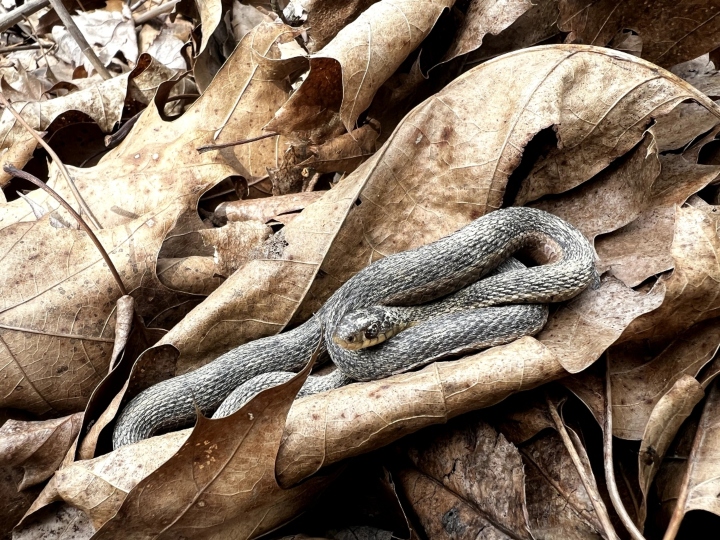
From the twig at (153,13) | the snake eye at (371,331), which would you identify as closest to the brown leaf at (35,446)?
the snake eye at (371,331)

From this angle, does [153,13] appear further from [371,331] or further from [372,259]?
[371,331]

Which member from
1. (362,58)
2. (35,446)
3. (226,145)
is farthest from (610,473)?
(226,145)

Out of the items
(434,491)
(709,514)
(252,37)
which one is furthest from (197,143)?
(709,514)

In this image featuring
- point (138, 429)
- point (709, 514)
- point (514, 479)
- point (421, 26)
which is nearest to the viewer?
point (709, 514)

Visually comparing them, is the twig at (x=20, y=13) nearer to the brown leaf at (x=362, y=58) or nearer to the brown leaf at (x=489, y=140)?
the brown leaf at (x=362, y=58)

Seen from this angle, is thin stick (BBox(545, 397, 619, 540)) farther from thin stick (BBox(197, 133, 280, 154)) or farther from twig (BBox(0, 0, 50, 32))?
twig (BBox(0, 0, 50, 32))

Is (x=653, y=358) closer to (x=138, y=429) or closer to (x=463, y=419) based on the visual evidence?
(x=463, y=419)
